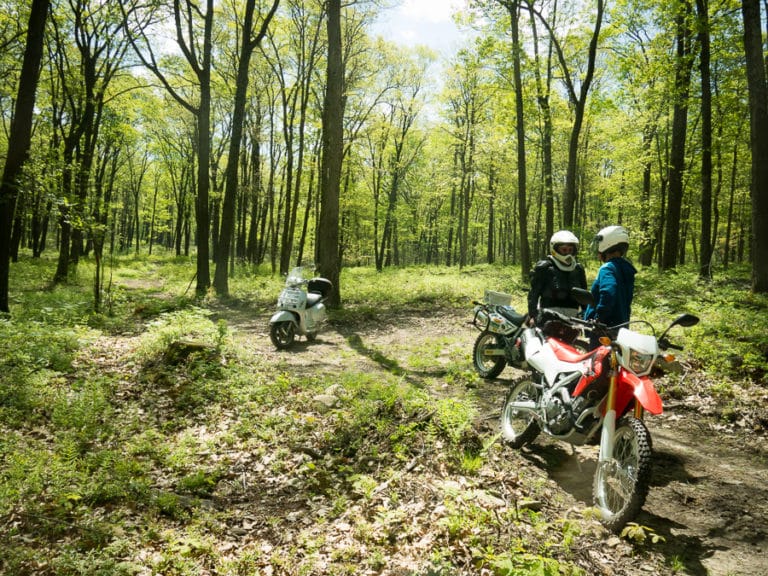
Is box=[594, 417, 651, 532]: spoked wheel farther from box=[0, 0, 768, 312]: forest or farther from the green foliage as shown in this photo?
box=[0, 0, 768, 312]: forest

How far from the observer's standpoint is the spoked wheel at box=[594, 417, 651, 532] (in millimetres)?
3068

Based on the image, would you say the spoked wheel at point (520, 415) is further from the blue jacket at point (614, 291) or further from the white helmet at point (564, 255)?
the white helmet at point (564, 255)

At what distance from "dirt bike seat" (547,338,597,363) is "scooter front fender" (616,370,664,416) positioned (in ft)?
1.57

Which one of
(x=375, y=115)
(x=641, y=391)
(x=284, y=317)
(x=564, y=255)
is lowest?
(x=284, y=317)

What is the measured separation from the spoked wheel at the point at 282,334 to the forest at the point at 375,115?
341 centimetres

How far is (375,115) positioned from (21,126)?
24334 mm

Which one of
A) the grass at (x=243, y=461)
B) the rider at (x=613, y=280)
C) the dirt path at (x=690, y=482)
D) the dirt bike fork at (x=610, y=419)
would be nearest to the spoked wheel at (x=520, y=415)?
the dirt path at (x=690, y=482)

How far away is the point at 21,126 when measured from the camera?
8352mm

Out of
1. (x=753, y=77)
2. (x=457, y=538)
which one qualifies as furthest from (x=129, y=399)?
(x=753, y=77)

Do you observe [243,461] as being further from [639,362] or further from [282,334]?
[282,334]

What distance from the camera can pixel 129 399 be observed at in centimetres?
601

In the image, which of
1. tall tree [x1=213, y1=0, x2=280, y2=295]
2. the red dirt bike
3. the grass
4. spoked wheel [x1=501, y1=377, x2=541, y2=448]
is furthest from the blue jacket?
tall tree [x1=213, y1=0, x2=280, y2=295]

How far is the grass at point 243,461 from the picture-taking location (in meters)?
3.05

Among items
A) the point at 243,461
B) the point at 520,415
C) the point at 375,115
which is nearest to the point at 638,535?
the point at 520,415
